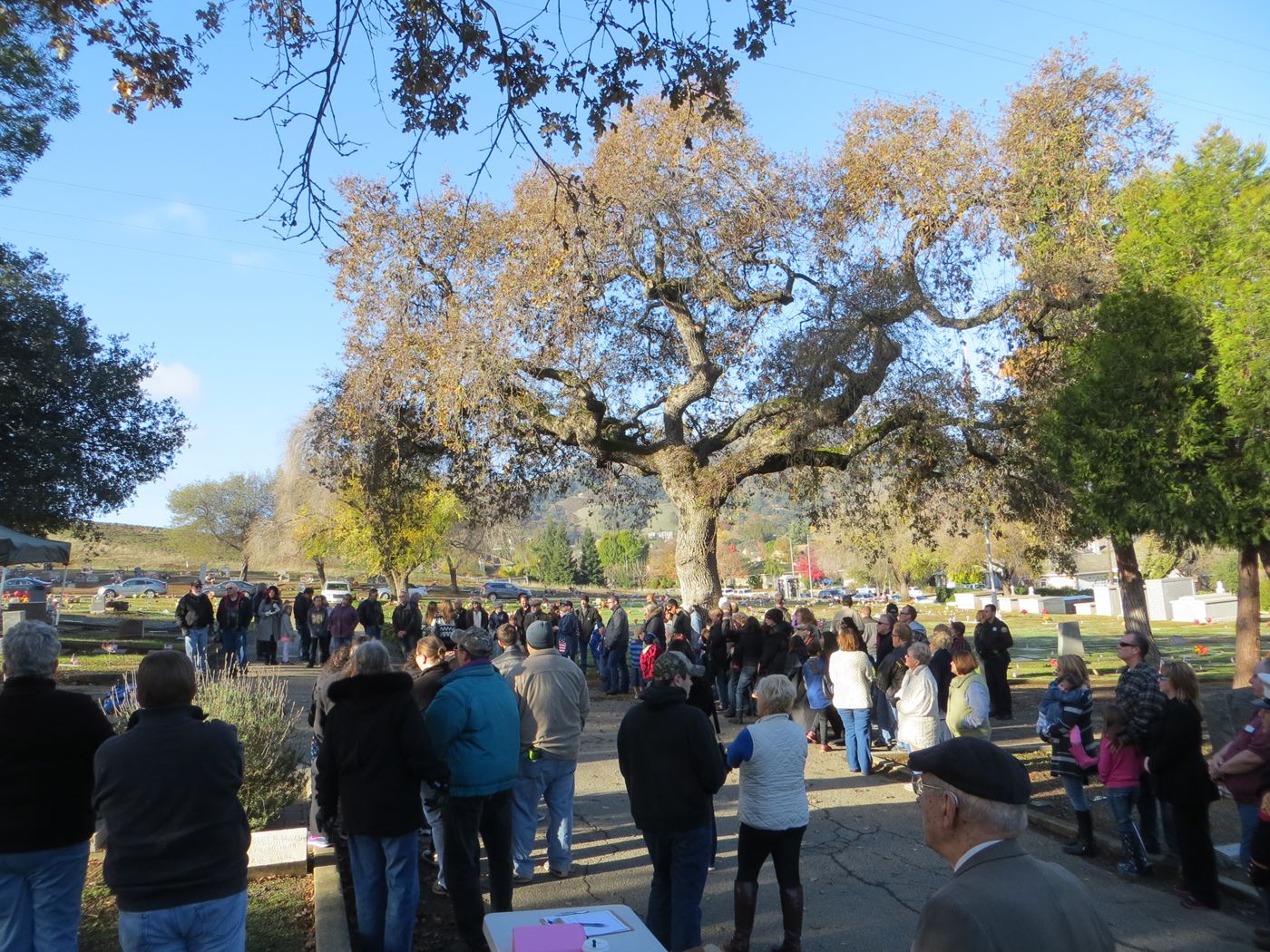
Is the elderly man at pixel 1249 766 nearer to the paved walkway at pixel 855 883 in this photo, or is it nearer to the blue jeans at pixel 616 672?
the paved walkway at pixel 855 883

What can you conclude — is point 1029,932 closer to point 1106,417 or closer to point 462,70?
point 462,70

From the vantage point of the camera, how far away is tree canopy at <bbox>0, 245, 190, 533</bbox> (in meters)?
21.4

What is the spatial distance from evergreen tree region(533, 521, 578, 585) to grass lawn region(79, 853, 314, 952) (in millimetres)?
103621

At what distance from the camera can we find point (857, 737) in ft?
35.8

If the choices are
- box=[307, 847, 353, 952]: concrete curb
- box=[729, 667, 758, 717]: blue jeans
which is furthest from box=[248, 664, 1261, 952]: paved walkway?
box=[729, 667, 758, 717]: blue jeans

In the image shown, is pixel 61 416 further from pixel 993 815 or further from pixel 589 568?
pixel 589 568

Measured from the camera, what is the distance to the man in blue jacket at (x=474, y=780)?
18.6 ft

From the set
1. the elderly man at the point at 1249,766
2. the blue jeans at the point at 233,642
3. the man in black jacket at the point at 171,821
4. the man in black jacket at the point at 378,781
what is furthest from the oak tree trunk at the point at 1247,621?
the blue jeans at the point at 233,642

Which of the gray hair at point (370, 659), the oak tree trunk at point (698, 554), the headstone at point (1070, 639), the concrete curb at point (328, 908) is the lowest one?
the concrete curb at point (328, 908)

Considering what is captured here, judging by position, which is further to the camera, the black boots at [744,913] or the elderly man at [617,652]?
the elderly man at [617,652]

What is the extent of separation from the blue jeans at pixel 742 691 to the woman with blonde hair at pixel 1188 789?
753 cm

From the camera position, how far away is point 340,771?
16.5ft

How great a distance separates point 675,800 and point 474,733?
4.34 feet

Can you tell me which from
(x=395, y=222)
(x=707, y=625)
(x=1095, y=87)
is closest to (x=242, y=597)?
(x=395, y=222)
